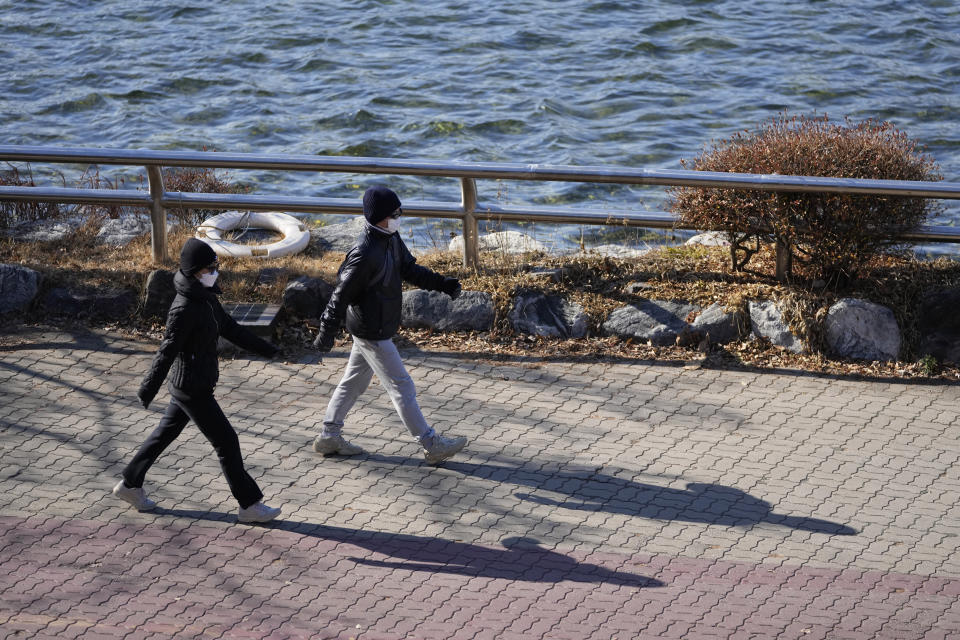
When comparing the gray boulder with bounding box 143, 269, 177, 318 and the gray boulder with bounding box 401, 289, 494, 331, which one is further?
the gray boulder with bounding box 143, 269, 177, 318

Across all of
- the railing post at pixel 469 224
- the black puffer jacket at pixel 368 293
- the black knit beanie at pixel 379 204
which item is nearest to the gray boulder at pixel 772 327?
the railing post at pixel 469 224

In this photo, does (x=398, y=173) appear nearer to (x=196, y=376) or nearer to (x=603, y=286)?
(x=603, y=286)

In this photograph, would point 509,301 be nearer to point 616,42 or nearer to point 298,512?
point 298,512

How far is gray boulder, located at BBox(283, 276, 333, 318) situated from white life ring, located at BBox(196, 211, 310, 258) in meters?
1.06

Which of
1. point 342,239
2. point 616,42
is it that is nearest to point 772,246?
point 342,239

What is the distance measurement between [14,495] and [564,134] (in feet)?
53.3

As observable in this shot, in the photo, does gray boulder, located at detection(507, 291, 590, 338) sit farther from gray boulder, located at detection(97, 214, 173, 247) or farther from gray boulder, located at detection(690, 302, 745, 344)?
gray boulder, located at detection(97, 214, 173, 247)

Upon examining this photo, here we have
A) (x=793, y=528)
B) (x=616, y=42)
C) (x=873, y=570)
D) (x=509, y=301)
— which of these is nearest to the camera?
(x=873, y=570)

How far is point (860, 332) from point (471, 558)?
4.27m

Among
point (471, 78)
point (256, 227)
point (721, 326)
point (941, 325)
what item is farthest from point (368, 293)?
point (471, 78)

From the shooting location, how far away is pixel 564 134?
2205 cm

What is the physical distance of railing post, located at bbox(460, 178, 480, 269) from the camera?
9.99 meters

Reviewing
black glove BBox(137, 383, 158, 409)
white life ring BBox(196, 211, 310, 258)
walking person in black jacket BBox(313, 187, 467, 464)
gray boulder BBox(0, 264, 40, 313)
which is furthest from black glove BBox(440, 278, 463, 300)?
gray boulder BBox(0, 264, 40, 313)

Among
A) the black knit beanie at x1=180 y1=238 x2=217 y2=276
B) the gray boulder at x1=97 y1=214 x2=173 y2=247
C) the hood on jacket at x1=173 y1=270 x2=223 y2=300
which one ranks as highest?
the black knit beanie at x1=180 y1=238 x2=217 y2=276
